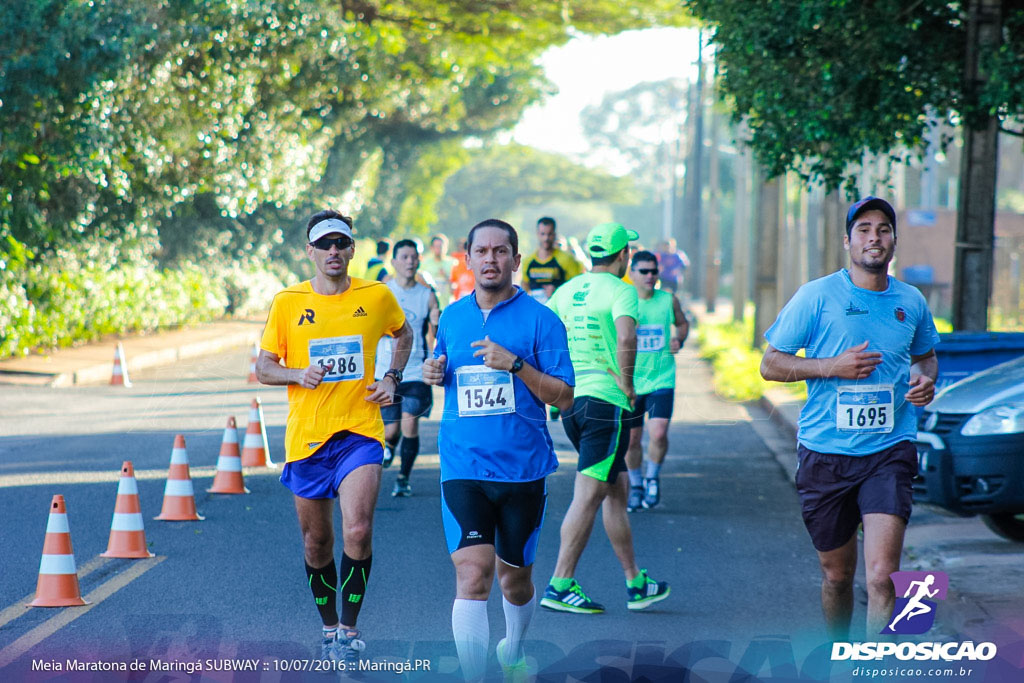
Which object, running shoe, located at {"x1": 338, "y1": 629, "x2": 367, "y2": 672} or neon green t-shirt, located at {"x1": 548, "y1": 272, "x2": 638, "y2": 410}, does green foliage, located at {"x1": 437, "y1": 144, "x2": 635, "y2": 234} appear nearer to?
neon green t-shirt, located at {"x1": 548, "y1": 272, "x2": 638, "y2": 410}

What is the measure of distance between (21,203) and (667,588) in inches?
588

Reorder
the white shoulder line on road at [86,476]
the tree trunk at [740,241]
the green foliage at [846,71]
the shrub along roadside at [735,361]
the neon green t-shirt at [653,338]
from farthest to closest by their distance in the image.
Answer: the tree trunk at [740,241]
the shrub along roadside at [735,361]
the green foliage at [846,71]
the white shoulder line on road at [86,476]
the neon green t-shirt at [653,338]

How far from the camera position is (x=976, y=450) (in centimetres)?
760

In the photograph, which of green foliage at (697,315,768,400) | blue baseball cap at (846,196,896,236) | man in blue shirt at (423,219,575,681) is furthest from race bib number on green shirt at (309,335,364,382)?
green foliage at (697,315,768,400)

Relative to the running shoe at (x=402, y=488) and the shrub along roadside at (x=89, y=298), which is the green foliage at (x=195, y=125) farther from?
the running shoe at (x=402, y=488)

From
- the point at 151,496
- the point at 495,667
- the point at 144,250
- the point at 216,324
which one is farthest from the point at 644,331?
the point at 216,324

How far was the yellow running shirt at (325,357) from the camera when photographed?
5695mm

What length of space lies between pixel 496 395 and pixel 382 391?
81 centimetres

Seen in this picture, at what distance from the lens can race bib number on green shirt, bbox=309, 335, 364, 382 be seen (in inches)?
224

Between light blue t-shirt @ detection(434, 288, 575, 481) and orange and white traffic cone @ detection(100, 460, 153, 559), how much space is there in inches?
128

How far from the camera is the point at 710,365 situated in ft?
78.6

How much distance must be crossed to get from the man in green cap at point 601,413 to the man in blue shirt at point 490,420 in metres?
1.62

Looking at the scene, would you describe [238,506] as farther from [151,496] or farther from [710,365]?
[710,365]

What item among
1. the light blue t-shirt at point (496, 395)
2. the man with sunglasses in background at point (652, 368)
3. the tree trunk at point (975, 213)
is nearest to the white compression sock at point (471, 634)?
the light blue t-shirt at point (496, 395)
